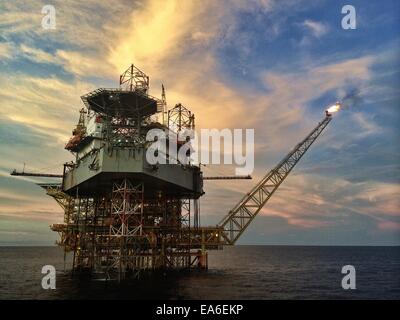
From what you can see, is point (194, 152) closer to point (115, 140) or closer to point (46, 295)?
point (115, 140)

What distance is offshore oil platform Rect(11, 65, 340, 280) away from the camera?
1906 inches

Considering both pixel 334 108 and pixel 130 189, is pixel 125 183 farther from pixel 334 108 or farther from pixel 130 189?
pixel 334 108

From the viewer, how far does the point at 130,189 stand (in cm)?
4953

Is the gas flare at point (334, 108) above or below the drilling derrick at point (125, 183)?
above

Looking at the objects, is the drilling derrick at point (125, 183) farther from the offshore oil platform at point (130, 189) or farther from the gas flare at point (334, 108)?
the gas flare at point (334, 108)

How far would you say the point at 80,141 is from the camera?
197 feet

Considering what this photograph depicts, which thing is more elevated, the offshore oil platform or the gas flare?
the gas flare

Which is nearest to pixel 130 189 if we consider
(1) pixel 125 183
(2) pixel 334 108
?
(1) pixel 125 183

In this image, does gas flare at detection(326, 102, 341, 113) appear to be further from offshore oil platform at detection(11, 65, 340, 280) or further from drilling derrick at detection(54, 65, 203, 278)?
drilling derrick at detection(54, 65, 203, 278)

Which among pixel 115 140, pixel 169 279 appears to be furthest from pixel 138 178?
pixel 169 279

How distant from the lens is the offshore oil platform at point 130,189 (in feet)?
159

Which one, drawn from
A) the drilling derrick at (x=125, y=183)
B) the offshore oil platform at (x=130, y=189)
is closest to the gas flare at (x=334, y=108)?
the offshore oil platform at (x=130, y=189)

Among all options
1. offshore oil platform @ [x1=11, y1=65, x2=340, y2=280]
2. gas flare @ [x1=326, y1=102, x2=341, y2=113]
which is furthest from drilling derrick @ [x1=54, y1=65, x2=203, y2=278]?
gas flare @ [x1=326, y1=102, x2=341, y2=113]

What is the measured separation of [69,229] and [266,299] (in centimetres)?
4004
